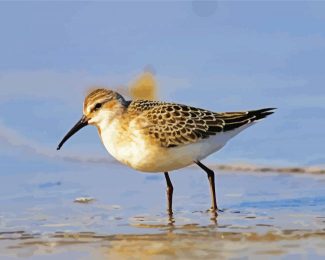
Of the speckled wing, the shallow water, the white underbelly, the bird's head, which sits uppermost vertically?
the bird's head

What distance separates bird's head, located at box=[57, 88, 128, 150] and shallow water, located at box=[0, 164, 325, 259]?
2.37ft

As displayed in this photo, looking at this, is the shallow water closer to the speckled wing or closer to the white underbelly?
the white underbelly

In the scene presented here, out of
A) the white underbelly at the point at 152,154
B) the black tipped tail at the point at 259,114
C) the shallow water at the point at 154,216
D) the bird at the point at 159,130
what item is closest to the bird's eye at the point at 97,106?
the bird at the point at 159,130

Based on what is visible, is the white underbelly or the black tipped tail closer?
the white underbelly

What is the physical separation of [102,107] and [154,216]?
1.24 metres

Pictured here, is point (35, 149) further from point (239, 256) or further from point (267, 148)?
point (239, 256)

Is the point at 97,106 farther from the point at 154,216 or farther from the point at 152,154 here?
the point at 154,216

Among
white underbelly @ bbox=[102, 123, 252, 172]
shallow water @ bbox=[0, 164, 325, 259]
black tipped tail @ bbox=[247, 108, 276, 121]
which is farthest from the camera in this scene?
black tipped tail @ bbox=[247, 108, 276, 121]

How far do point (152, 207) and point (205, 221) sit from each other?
0.99 metres

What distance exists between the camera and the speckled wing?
8.97m

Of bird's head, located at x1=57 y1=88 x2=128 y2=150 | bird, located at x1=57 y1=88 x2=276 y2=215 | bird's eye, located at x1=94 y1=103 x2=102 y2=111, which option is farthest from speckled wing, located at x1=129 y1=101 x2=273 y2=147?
bird's eye, located at x1=94 y1=103 x2=102 y2=111

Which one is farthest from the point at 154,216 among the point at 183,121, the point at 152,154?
the point at 183,121

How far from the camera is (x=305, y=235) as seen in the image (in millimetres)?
7344

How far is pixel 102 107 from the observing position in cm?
924
